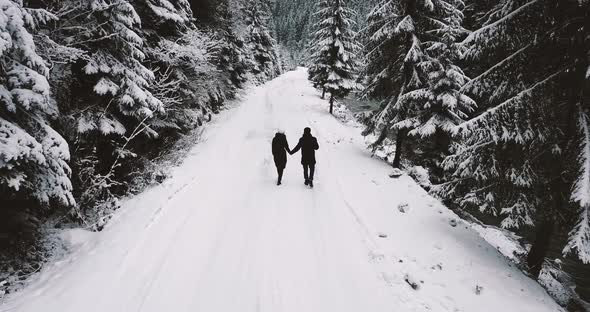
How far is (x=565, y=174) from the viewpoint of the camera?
6961 millimetres

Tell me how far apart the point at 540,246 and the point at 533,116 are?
324 centimetres

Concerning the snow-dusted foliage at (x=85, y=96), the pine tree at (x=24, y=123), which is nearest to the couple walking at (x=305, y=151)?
the snow-dusted foliage at (x=85, y=96)

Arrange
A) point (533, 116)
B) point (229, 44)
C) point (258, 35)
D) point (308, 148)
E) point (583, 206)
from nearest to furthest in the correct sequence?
point (583, 206)
point (533, 116)
point (308, 148)
point (229, 44)
point (258, 35)

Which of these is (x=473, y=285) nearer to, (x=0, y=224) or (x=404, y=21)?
(x=0, y=224)

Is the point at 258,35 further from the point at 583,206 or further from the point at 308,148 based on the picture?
the point at 583,206

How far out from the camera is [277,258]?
22.4 feet

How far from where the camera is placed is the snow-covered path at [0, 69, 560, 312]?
567 centimetres

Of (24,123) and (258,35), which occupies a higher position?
(258,35)

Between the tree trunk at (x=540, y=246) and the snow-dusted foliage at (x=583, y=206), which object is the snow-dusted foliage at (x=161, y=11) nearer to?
the snow-dusted foliage at (x=583, y=206)

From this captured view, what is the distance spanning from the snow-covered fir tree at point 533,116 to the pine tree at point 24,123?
8.73 m

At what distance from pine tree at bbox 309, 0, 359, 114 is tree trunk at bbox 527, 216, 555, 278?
71.5 ft

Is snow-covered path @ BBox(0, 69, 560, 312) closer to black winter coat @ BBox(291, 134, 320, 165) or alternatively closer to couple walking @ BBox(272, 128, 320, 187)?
couple walking @ BBox(272, 128, 320, 187)

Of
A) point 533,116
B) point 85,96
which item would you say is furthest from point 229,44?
point 533,116

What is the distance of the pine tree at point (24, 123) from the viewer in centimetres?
505
